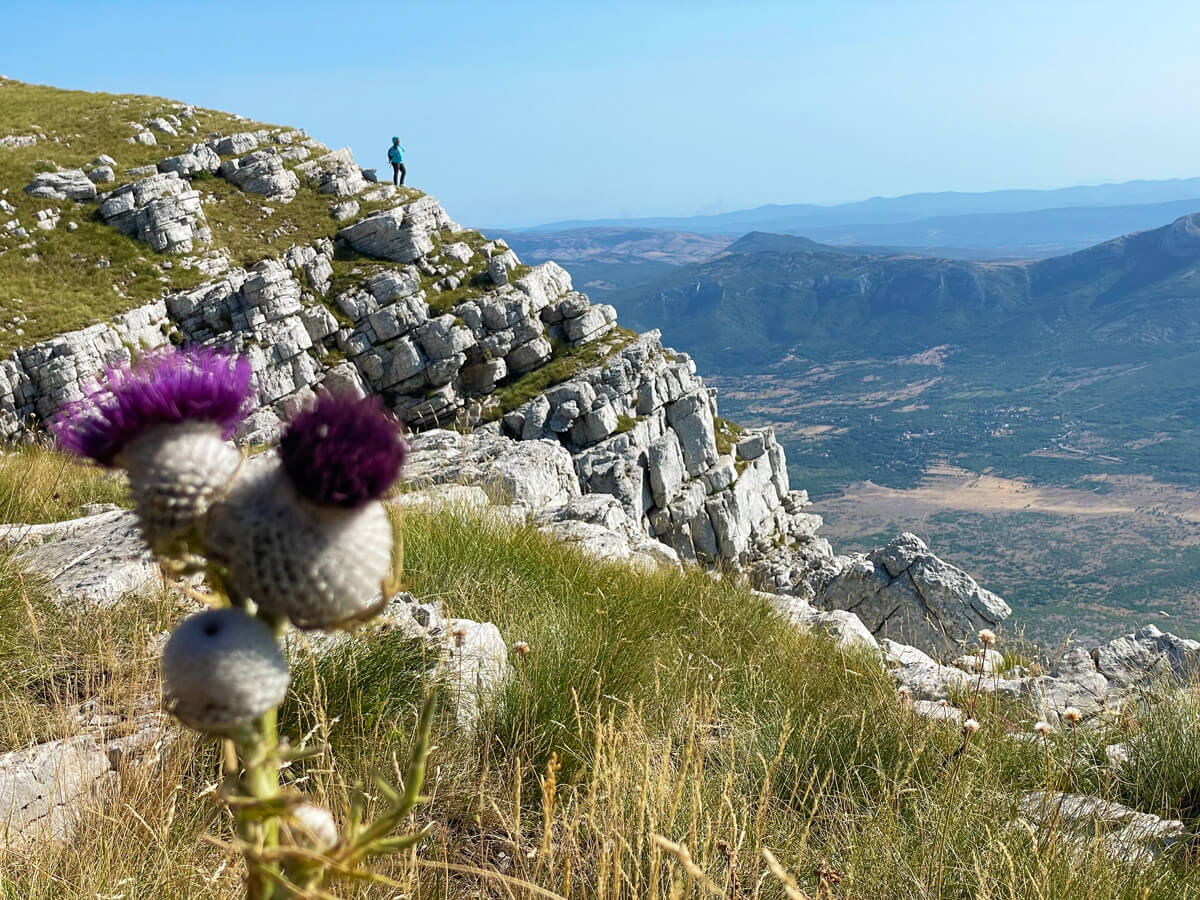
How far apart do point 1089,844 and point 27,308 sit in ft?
131

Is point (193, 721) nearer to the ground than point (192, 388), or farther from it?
nearer to the ground

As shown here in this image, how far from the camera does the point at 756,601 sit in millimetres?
8867

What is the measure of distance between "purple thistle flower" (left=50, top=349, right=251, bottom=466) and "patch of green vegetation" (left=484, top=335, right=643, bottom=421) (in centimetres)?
4154

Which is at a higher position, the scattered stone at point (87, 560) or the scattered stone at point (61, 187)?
the scattered stone at point (61, 187)

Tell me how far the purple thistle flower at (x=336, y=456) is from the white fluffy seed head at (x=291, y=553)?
3cm

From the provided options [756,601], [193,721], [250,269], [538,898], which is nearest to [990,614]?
[756,601]

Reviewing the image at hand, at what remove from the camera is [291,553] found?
1.00 m

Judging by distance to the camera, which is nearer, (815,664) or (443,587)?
(443,587)

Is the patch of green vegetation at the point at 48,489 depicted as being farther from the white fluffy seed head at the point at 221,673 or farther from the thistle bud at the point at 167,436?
the white fluffy seed head at the point at 221,673

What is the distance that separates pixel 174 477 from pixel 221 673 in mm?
264

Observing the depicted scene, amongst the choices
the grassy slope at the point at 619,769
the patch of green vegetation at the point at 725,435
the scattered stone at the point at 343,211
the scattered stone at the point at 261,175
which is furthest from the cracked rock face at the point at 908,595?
the scattered stone at the point at 261,175

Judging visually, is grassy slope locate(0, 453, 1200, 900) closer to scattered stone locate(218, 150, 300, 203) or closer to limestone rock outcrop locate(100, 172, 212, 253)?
limestone rock outcrop locate(100, 172, 212, 253)

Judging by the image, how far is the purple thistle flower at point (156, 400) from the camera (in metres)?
1.09

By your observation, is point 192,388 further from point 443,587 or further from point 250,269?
point 250,269
